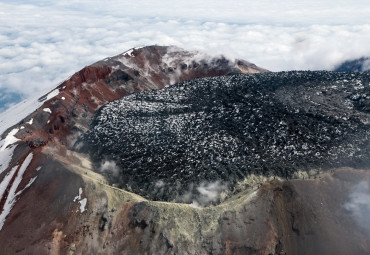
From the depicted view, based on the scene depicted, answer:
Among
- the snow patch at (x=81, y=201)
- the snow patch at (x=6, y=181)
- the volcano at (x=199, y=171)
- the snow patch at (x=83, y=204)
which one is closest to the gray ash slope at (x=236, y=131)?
the volcano at (x=199, y=171)

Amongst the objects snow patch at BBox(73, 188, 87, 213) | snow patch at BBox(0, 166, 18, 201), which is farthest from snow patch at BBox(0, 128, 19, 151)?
snow patch at BBox(73, 188, 87, 213)

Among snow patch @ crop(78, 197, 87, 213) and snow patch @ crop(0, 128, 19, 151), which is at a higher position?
snow patch @ crop(78, 197, 87, 213)

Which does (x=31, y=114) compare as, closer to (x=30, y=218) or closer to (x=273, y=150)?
(x=30, y=218)

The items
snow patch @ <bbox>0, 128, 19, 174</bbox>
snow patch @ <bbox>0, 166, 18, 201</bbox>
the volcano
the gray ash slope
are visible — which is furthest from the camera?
snow patch @ <bbox>0, 128, 19, 174</bbox>

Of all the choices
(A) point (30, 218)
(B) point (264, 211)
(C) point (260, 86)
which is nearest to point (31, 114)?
(A) point (30, 218)

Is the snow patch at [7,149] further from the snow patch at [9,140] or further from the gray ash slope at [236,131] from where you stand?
the gray ash slope at [236,131]

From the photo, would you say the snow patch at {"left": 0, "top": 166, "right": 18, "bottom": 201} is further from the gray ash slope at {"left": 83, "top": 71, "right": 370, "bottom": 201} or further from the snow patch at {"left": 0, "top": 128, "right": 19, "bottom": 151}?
the gray ash slope at {"left": 83, "top": 71, "right": 370, "bottom": 201}
